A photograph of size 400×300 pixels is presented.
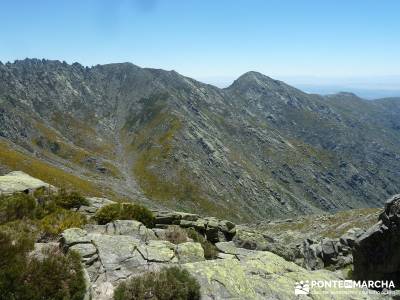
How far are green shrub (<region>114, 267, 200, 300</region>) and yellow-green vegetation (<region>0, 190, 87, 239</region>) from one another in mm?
5772

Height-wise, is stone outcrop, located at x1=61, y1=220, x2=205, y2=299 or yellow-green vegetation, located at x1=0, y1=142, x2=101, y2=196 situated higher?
stone outcrop, located at x1=61, y1=220, x2=205, y2=299

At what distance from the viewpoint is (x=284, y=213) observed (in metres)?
188

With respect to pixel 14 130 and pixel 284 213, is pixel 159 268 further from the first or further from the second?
pixel 14 130

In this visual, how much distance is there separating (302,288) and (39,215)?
16401 millimetres

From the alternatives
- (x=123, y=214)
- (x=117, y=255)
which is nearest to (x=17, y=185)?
(x=123, y=214)

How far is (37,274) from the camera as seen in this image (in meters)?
14.5

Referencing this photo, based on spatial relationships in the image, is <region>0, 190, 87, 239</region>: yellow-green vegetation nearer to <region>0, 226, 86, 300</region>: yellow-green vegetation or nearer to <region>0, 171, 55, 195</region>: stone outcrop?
<region>0, 171, 55, 195</region>: stone outcrop

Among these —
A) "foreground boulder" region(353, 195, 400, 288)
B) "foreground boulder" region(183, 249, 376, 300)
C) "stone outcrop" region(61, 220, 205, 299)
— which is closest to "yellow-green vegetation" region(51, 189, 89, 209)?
"stone outcrop" region(61, 220, 205, 299)

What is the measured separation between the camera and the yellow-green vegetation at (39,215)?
19858 millimetres

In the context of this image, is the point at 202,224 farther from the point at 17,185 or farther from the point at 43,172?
the point at 43,172

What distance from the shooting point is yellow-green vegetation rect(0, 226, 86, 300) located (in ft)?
45.2

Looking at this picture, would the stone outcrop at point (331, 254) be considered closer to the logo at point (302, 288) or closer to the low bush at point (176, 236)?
the logo at point (302, 288)

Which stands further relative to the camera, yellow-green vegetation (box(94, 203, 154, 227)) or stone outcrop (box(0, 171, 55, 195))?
stone outcrop (box(0, 171, 55, 195))

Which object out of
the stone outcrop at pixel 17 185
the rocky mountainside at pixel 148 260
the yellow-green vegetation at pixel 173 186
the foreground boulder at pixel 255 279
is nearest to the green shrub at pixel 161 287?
the rocky mountainside at pixel 148 260
